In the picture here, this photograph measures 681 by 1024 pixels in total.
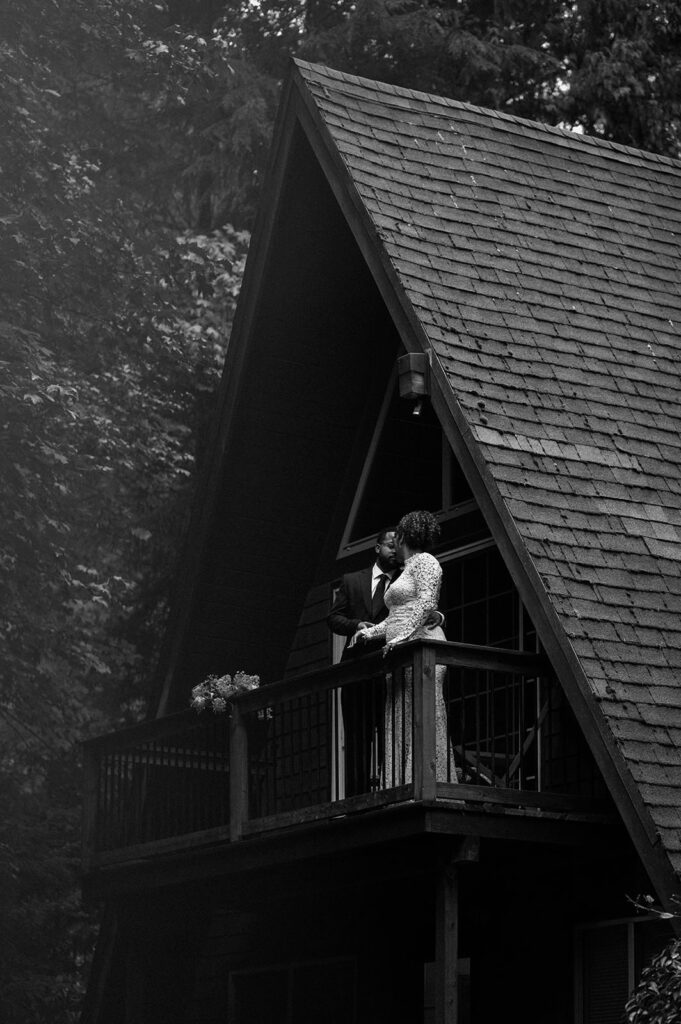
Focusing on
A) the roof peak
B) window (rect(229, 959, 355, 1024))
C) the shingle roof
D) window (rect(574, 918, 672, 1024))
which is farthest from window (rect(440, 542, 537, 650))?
the roof peak

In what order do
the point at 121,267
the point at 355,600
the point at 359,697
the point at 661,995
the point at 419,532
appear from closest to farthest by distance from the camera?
the point at 661,995
the point at 419,532
the point at 359,697
the point at 355,600
the point at 121,267

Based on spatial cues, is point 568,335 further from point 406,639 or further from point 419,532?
point 406,639

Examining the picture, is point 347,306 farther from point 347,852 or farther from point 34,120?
point 34,120

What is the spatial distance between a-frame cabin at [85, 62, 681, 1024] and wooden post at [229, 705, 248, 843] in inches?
0.9

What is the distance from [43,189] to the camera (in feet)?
75.6

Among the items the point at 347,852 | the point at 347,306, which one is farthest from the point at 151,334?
the point at 347,852

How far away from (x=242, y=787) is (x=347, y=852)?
0.98m

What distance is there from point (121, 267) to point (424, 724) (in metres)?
13.2

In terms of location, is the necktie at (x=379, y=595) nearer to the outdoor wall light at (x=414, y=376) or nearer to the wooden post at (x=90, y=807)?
the outdoor wall light at (x=414, y=376)

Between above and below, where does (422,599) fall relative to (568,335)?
below

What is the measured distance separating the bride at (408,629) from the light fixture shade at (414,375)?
0.94 metres

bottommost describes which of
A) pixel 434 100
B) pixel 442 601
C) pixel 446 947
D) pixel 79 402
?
pixel 446 947

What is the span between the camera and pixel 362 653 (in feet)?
44.3

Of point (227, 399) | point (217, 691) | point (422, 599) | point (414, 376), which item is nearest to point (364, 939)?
point (217, 691)
